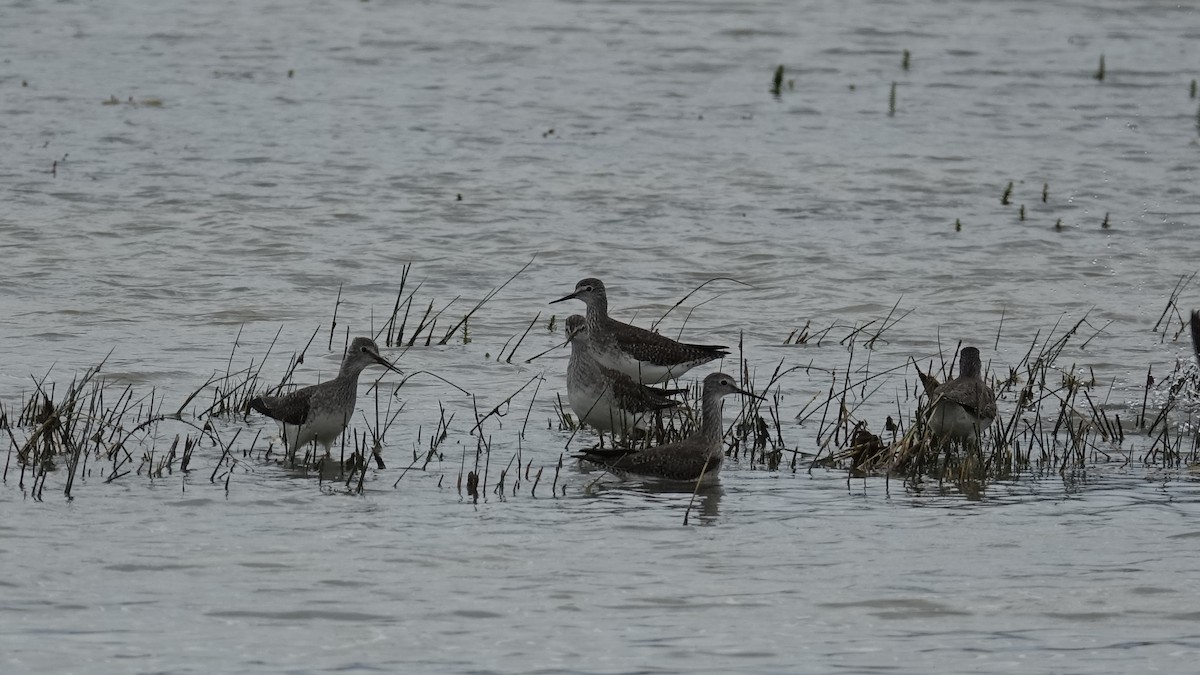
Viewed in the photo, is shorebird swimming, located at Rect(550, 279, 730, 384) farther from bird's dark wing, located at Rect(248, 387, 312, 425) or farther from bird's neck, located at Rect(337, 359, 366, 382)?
bird's dark wing, located at Rect(248, 387, 312, 425)

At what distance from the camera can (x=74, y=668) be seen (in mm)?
6613

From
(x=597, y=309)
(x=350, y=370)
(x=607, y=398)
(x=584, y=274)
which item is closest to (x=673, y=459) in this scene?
(x=607, y=398)

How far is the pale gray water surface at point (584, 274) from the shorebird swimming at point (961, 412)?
0.81m

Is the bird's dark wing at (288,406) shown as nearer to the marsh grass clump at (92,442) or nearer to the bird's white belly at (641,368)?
the marsh grass clump at (92,442)

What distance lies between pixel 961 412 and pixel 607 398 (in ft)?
7.36

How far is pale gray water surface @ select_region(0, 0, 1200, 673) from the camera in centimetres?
739

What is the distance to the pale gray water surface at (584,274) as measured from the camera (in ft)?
24.2

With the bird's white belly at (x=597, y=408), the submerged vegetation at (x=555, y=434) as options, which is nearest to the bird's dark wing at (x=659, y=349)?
the submerged vegetation at (x=555, y=434)

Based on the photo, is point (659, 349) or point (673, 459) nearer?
point (673, 459)

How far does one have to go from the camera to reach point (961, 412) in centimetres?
1069

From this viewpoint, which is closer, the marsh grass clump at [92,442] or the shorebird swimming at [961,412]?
the marsh grass clump at [92,442]

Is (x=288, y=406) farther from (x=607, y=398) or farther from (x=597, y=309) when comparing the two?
(x=597, y=309)

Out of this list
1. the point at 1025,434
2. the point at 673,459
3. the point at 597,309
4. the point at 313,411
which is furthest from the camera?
the point at 597,309

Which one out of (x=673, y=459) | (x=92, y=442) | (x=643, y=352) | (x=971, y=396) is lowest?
(x=92, y=442)
